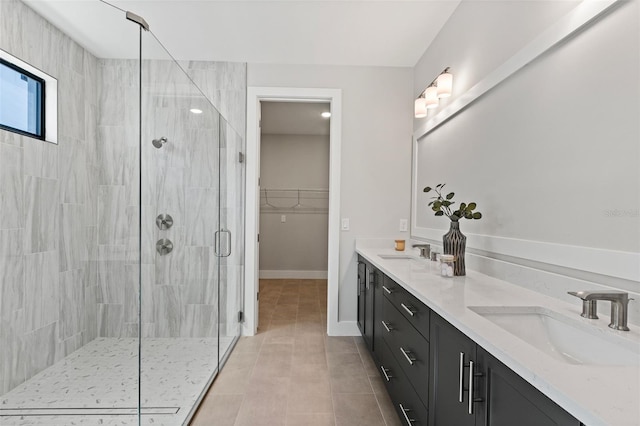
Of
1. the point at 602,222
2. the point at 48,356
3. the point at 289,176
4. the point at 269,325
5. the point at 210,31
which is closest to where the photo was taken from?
the point at 602,222

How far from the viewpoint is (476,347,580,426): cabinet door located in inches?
26.3

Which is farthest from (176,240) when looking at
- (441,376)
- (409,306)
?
(441,376)

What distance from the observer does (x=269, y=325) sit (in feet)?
11.4

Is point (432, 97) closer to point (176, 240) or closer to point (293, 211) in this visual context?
point (176, 240)

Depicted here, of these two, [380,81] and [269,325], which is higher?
[380,81]

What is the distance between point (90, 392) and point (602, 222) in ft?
8.48

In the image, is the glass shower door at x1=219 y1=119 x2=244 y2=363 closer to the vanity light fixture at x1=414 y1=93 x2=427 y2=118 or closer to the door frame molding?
the door frame molding

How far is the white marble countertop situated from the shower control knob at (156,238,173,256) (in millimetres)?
1389

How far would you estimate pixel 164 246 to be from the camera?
6.31 feet

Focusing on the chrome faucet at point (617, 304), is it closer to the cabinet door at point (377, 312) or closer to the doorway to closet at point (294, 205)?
the cabinet door at point (377, 312)

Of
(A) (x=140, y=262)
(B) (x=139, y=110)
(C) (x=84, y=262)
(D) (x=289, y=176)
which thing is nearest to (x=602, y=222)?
(A) (x=140, y=262)

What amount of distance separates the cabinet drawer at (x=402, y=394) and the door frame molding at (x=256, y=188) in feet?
3.78

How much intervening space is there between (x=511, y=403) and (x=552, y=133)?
112 centimetres

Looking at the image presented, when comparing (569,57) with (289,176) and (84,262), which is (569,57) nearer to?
(84,262)
